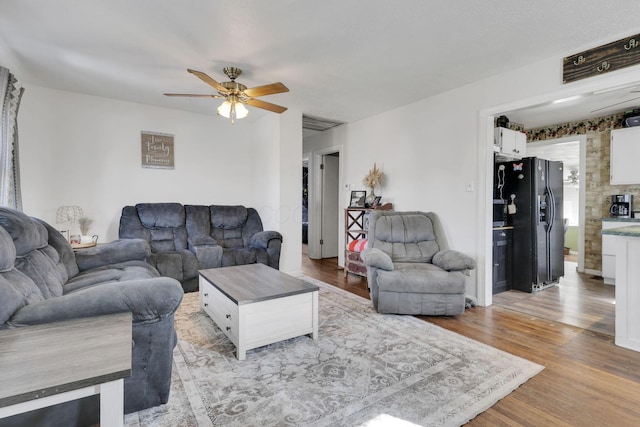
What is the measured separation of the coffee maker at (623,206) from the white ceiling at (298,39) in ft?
9.30

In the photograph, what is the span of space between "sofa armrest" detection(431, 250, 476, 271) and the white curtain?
386 cm

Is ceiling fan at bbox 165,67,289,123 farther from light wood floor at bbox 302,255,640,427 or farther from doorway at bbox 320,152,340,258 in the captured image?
doorway at bbox 320,152,340,258

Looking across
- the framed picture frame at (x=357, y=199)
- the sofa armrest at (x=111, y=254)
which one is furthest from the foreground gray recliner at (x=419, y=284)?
the sofa armrest at (x=111, y=254)

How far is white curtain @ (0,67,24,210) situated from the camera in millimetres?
2516

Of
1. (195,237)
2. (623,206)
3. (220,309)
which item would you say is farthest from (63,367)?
(623,206)

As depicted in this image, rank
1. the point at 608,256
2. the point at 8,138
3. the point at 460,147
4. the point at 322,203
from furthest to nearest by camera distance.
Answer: the point at 322,203 → the point at 608,256 → the point at 460,147 → the point at 8,138

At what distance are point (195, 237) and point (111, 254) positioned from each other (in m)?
1.25

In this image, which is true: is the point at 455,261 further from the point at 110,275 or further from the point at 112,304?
the point at 110,275

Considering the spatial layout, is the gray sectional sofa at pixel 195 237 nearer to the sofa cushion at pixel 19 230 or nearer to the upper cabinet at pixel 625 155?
the sofa cushion at pixel 19 230

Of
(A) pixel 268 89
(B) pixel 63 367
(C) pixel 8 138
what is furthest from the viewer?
(A) pixel 268 89

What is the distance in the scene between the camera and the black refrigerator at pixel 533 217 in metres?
3.81

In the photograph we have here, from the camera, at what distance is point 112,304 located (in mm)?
1390

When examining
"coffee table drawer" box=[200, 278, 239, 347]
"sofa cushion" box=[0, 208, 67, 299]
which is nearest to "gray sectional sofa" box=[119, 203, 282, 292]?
"coffee table drawer" box=[200, 278, 239, 347]

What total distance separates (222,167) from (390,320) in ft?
11.3
